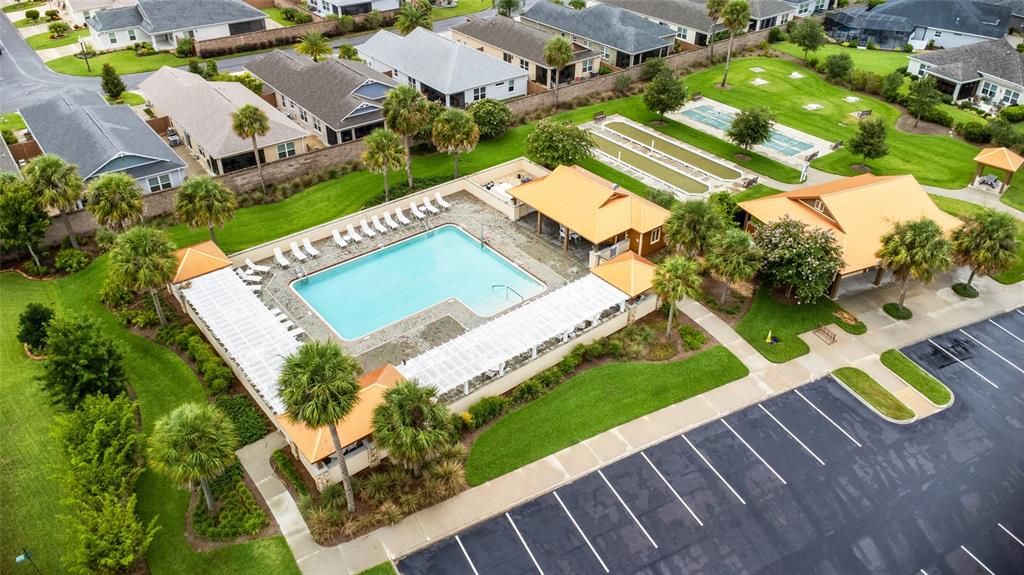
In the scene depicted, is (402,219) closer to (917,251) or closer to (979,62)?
(917,251)

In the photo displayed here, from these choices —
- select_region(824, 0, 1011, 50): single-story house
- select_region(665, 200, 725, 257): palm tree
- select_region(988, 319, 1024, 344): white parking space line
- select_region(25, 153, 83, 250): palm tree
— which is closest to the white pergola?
select_region(665, 200, 725, 257): palm tree

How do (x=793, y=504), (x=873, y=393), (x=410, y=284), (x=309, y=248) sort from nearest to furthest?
(x=793, y=504)
(x=873, y=393)
(x=410, y=284)
(x=309, y=248)

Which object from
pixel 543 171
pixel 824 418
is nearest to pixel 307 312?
pixel 543 171

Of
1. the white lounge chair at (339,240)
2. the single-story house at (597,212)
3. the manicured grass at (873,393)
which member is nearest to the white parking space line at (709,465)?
the manicured grass at (873,393)

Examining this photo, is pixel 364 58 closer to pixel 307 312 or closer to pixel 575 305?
pixel 307 312

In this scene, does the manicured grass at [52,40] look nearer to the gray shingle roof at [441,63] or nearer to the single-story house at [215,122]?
the single-story house at [215,122]

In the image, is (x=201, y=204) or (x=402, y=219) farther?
(x=402, y=219)

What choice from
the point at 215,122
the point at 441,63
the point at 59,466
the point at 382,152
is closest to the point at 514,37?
the point at 441,63

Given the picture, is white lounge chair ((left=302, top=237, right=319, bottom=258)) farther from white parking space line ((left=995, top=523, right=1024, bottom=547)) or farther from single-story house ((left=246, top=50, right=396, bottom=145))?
white parking space line ((left=995, top=523, right=1024, bottom=547))
